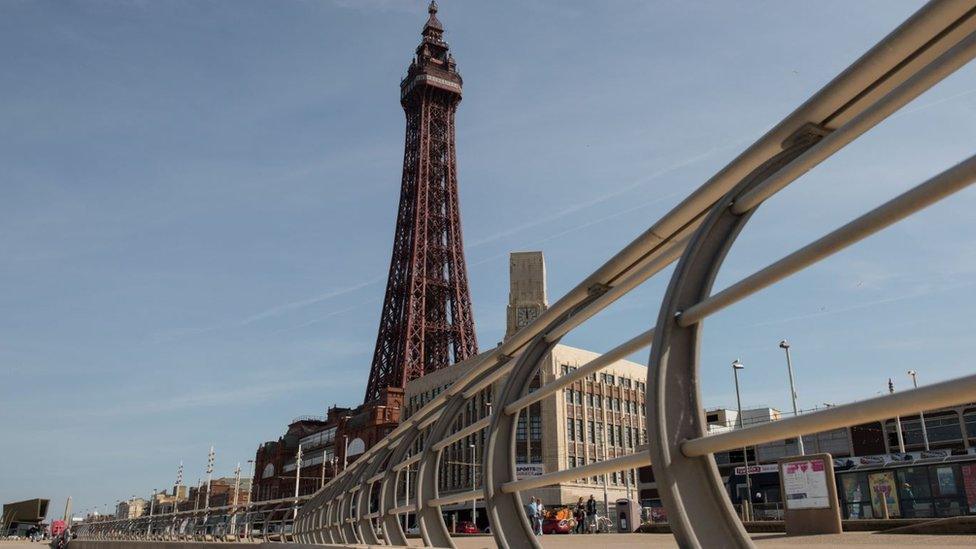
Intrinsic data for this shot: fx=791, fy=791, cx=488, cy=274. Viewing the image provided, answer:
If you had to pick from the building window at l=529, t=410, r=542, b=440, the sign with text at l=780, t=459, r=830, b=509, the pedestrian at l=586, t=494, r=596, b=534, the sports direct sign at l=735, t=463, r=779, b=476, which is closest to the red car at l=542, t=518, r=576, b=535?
the pedestrian at l=586, t=494, r=596, b=534

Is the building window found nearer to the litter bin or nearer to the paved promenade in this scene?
the litter bin

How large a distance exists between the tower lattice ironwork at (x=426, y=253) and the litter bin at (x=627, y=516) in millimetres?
56860

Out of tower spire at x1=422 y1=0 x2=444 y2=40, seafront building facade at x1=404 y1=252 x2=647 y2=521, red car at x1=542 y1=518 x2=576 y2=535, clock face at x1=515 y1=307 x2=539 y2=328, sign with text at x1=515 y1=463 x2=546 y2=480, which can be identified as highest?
tower spire at x1=422 y1=0 x2=444 y2=40

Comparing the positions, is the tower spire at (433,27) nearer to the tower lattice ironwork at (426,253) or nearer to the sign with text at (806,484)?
the tower lattice ironwork at (426,253)

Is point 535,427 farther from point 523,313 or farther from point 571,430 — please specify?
point 523,313

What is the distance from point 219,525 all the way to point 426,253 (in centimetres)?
7819

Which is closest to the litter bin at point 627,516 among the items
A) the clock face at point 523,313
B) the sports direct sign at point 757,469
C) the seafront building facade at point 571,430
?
the sports direct sign at point 757,469

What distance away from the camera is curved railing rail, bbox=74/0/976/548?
68.1 inches

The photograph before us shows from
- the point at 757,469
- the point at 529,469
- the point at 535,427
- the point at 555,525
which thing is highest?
the point at 535,427

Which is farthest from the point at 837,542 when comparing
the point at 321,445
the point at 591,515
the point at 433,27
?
the point at 433,27

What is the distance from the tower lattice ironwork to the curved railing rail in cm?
8038

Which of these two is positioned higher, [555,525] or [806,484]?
[806,484]

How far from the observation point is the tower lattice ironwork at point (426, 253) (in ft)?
295

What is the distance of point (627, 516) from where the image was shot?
27.7 meters
